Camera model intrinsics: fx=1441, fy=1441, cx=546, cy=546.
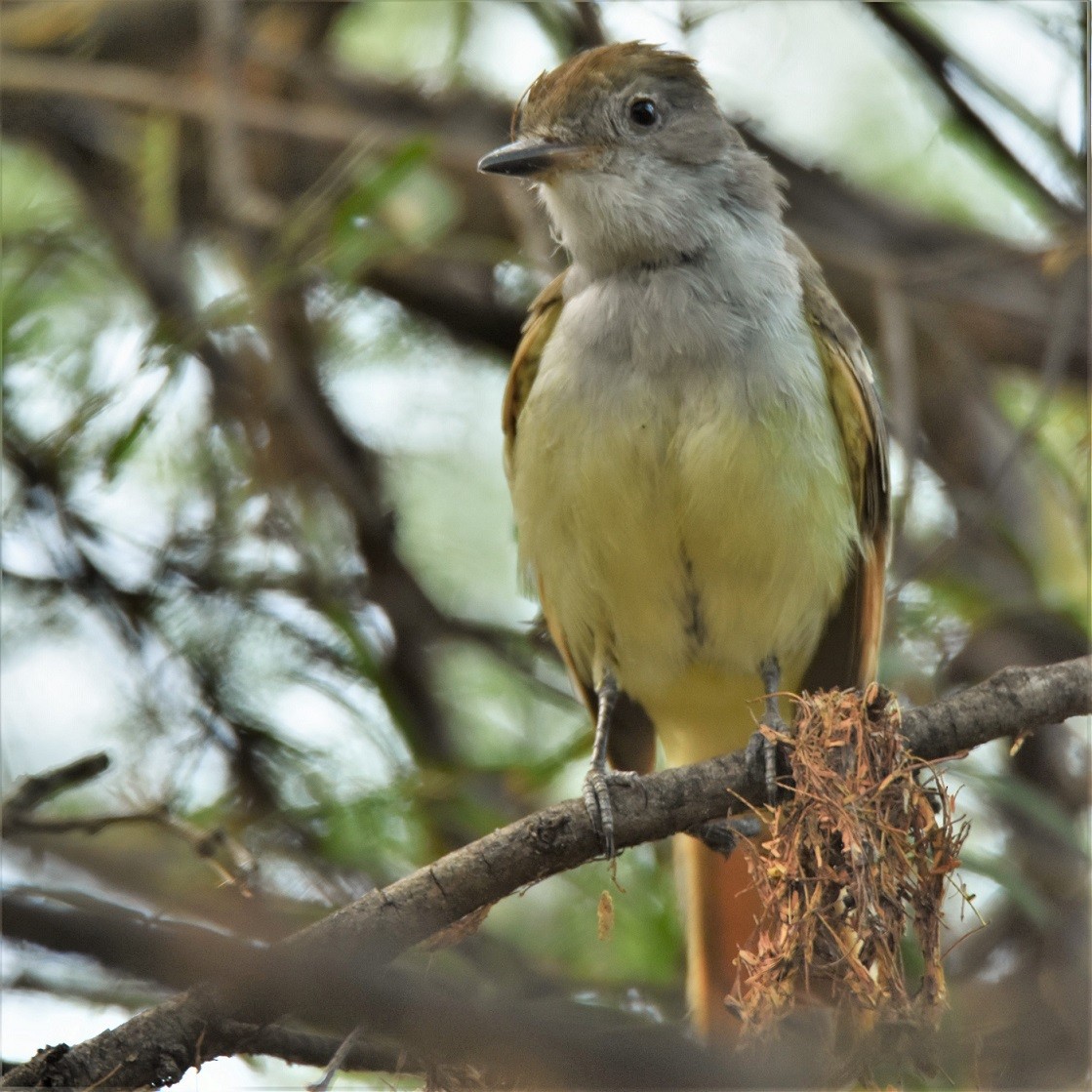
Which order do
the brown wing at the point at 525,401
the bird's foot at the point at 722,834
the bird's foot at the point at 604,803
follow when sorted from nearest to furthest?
1. the bird's foot at the point at 604,803
2. the bird's foot at the point at 722,834
3. the brown wing at the point at 525,401

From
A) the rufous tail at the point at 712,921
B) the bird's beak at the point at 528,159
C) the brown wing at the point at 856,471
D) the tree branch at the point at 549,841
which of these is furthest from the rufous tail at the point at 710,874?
the bird's beak at the point at 528,159

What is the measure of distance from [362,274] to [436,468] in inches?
28.2

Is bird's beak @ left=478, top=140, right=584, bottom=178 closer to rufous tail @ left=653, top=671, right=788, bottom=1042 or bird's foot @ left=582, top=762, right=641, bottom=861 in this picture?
rufous tail @ left=653, top=671, right=788, bottom=1042

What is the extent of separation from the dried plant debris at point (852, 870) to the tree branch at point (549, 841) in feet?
0.29

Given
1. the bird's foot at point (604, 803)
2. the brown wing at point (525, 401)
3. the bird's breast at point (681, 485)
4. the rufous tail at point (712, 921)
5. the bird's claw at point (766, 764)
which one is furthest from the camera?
the brown wing at point (525, 401)

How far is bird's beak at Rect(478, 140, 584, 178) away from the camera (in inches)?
141

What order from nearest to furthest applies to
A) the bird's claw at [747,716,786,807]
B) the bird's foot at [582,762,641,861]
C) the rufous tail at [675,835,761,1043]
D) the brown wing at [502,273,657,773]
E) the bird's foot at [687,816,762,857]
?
1. the bird's foot at [582,762,641,861]
2. the bird's claw at [747,716,786,807]
3. the bird's foot at [687,816,762,857]
4. the rufous tail at [675,835,761,1043]
5. the brown wing at [502,273,657,773]

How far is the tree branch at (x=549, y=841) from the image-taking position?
2102 mm

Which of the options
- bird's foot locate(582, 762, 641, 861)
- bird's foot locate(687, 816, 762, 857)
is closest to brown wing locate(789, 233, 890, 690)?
bird's foot locate(687, 816, 762, 857)

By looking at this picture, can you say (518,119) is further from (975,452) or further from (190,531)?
(975,452)

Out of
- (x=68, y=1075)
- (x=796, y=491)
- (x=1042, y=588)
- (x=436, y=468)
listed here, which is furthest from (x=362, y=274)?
(x=68, y=1075)

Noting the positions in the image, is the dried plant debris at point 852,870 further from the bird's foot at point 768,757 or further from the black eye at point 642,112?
the black eye at point 642,112

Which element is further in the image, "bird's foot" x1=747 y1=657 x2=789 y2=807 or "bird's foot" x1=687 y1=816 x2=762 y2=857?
"bird's foot" x1=687 y1=816 x2=762 y2=857

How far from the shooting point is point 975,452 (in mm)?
4938
